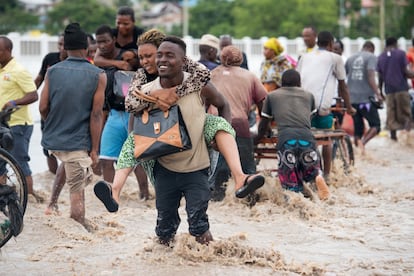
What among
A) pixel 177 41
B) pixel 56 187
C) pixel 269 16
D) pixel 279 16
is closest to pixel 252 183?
pixel 177 41

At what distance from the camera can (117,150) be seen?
9656mm

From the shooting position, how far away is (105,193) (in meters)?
6.23

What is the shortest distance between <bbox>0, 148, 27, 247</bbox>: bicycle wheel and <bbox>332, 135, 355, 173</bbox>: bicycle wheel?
20.3 feet

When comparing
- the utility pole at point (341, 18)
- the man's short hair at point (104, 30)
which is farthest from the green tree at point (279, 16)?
the man's short hair at point (104, 30)

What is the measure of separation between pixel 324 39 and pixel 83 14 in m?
64.4

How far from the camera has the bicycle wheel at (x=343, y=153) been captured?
12484mm

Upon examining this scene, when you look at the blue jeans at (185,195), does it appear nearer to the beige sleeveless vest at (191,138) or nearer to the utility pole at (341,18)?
the beige sleeveless vest at (191,138)

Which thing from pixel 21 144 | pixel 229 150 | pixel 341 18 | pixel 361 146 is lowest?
pixel 341 18

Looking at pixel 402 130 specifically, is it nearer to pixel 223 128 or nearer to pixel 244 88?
pixel 244 88

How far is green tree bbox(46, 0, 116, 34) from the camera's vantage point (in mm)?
74062

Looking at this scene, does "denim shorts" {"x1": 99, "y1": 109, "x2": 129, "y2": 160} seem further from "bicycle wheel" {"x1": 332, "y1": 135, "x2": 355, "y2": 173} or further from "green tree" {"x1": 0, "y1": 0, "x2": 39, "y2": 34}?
"green tree" {"x1": 0, "y1": 0, "x2": 39, "y2": 34}

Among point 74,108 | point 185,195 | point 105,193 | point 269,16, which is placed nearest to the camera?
point 105,193

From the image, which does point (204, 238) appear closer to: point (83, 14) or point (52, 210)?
point (52, 210)

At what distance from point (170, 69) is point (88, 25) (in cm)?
6925
